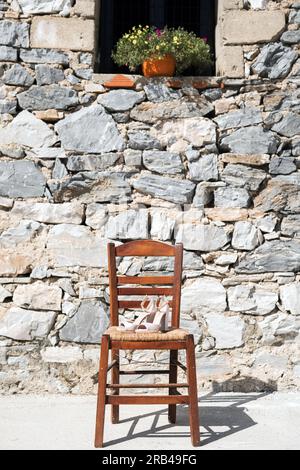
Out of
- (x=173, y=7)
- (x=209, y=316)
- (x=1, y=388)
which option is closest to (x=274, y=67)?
A: (x=173, y=7)

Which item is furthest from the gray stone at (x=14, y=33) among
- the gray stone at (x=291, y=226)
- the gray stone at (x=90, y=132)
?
the gray stone at (x=291, y=226)

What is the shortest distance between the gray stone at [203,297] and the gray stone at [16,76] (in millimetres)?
1694

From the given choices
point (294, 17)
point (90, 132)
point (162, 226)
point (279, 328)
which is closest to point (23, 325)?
point (162, 226)

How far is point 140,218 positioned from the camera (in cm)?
409

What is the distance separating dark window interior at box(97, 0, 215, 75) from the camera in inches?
182

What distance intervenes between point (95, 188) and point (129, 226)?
332 millimetres

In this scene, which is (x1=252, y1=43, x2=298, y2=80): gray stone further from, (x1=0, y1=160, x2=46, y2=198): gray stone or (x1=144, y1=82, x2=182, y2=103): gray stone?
(x1=0, y1=160, x2=46, y2=198): gray stone

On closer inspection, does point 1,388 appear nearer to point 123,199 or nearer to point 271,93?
point 123,199

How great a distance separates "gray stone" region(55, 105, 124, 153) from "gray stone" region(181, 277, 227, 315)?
1018 millimetres

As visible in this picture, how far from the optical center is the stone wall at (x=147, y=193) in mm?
4039

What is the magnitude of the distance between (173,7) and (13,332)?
2587 mm

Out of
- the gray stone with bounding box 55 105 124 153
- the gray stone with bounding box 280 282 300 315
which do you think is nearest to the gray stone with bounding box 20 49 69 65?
the gray stone with bounding box 55 105 124 153

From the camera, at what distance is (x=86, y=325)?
4039 millimetres

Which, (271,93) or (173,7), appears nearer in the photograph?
(271,93)
